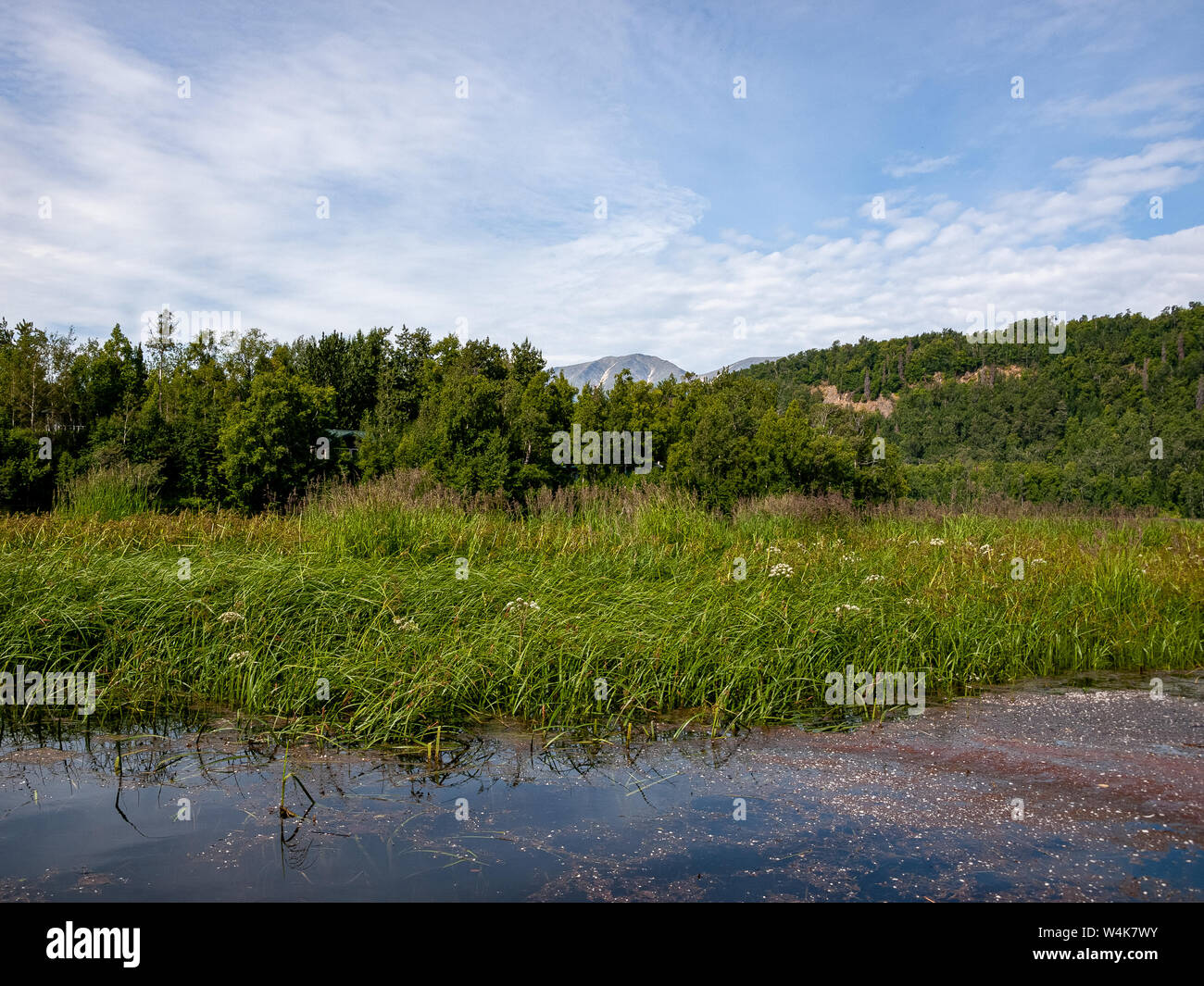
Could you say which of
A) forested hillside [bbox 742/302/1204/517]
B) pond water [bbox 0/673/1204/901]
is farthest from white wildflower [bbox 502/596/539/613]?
forested hillside [bbox 742/302/1204/517]

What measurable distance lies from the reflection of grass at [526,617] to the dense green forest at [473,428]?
3278 millimetres

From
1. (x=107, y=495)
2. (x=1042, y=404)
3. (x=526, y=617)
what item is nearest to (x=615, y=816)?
(x=526, y=617)

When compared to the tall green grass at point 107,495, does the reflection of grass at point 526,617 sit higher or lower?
lower

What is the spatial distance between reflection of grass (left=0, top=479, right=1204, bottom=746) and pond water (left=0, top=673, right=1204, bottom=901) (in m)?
0.38

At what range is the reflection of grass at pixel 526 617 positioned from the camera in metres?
4.93

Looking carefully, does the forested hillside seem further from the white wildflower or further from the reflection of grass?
the white wildflower

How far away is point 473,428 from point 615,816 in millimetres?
12177

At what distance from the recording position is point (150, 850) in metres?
3.10

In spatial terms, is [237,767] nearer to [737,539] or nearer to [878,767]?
[878,767]

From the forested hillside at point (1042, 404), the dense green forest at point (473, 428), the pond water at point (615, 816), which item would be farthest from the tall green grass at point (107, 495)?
the forested hillside at point (1042, 404)

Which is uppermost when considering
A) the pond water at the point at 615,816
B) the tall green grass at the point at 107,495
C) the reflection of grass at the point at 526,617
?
the tall green grass at the point at 107,495

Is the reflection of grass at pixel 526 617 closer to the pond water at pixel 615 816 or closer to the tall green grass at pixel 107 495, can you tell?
the pond water at pixel 615 816
